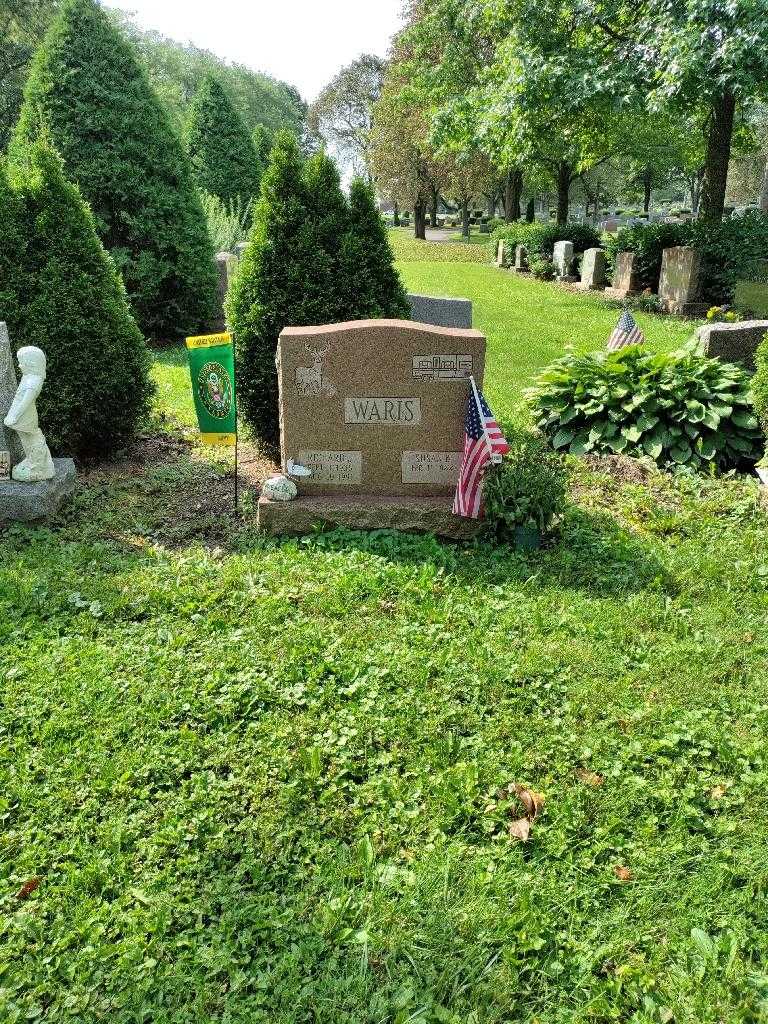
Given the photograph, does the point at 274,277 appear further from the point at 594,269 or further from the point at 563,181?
the point at 563,181

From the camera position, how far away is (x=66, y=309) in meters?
5.92

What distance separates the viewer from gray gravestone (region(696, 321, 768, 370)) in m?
7.46

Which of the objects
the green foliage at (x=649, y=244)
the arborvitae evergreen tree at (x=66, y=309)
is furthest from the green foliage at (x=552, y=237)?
the arborvitae evergreen tree at (x=66, y=309)

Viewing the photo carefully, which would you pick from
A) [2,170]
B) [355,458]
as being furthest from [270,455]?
[2,170]

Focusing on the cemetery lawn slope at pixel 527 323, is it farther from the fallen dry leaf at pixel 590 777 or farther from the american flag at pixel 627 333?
the fallen dry leaf at pixel 590 777

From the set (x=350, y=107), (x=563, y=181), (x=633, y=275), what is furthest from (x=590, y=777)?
(x=350, y=107)

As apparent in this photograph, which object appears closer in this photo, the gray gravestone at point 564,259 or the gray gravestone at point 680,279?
the gray gravestone at point 680,279

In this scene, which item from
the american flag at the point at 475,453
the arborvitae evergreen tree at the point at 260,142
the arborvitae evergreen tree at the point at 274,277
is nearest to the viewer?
the american flag at the point at 475,453

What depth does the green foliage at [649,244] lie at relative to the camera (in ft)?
50.2

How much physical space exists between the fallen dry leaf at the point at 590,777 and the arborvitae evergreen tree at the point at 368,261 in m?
4.18

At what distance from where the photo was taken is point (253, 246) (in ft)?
20.1

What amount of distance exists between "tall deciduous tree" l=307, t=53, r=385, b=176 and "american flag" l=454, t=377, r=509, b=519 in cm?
4805

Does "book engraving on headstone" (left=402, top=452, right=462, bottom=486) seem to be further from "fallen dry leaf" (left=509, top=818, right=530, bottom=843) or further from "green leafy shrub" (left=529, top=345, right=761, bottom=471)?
"fallen dry leaf" (left=509, top=818, right=530, bottom=843)

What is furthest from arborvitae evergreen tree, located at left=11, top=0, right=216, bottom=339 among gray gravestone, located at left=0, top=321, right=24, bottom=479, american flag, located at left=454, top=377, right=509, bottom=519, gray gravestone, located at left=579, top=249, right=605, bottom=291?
gray gravestone, located at left=579, top=249, right=605, bottom=291
